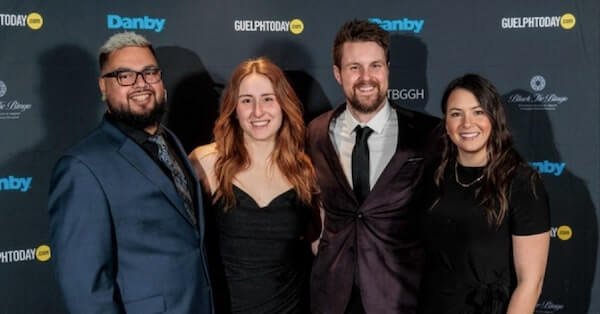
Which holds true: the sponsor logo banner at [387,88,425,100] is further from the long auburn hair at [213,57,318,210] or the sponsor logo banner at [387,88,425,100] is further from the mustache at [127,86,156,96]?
the mustache at [127,86,156,96]

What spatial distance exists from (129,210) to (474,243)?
4.45 ft

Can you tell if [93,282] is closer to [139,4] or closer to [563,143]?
[139,4]

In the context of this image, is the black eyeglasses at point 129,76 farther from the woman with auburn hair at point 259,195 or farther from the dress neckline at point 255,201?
the dress neckline at point 255,201

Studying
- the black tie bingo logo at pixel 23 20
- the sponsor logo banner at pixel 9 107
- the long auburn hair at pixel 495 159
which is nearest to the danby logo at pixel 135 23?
the black tie bingo logo at pixel 23 20

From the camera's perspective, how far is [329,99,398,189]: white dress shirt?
8.63ft

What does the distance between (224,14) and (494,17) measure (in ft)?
5.70

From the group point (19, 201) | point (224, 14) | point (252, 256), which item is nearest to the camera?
point (252, 256)

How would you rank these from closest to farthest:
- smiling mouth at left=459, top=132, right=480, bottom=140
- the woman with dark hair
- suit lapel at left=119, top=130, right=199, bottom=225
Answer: suit lapel at left=119, top=130, right=199, bottom=225 → the woman with dark hair → smiling mouth at left=459, top=132, right=480, bottom=140

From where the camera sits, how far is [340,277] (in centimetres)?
261

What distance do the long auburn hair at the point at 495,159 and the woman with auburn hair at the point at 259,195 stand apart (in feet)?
2.35

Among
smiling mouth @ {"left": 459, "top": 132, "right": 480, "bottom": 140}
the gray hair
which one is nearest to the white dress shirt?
smiling mouth @ {"left": 459, "top": 132, "right": 480, "bottom": 140}

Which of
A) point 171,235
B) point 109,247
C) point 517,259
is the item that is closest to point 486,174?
point 517,259

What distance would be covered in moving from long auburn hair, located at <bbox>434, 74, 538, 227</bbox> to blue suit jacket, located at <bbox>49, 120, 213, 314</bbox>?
45.5 inches

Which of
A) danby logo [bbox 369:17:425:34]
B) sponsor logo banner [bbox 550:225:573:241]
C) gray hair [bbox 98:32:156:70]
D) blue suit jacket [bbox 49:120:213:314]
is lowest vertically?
sponsor logo banner [bbox 550:225:573:241]
